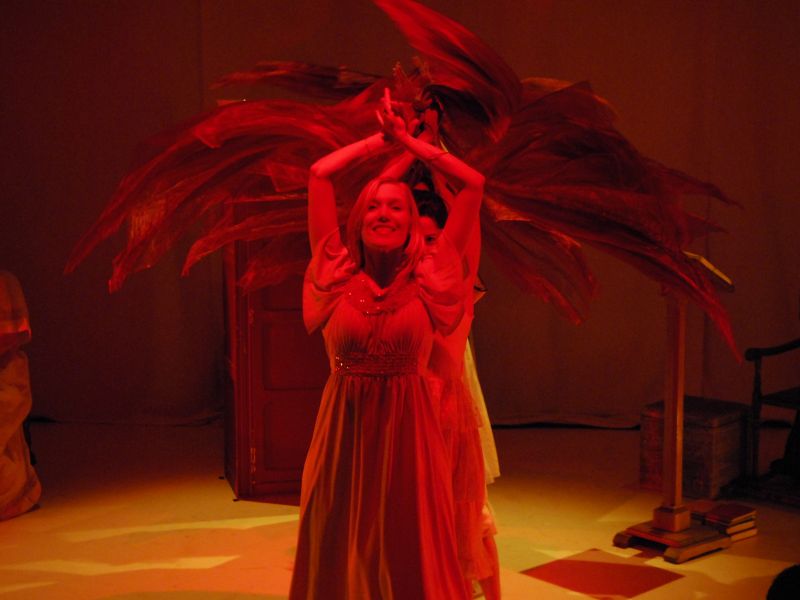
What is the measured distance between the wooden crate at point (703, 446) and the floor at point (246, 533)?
17 cm

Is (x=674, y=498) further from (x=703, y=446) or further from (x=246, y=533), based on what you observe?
(x=246, y=533)

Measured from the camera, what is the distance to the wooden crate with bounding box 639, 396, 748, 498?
5254 mm

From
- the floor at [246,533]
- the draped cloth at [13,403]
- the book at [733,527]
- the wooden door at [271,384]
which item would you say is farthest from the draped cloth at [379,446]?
the draped cloth at [13,403]

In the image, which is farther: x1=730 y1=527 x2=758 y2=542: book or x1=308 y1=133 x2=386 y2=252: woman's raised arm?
x1=730 y1=527 x2=758 y2=542: book

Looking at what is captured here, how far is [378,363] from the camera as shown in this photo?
287 centimetres

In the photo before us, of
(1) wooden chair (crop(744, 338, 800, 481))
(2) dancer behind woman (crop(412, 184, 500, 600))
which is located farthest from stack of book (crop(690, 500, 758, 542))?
(2) dancer behind woman (crop(412, 184, 500, 600))

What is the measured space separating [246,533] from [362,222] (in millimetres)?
2350

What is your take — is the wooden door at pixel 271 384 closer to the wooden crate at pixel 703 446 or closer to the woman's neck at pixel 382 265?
the wooden crate at pixel 703 446

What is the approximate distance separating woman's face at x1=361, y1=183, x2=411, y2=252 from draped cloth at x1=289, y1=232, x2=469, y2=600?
0.11 meters

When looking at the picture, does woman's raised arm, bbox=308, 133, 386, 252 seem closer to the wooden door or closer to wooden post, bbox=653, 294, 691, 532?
wooden post, bbox=653, 294, 691, 532

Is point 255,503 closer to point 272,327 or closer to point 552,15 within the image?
point 272,327

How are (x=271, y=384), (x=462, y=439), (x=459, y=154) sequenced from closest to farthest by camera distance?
(x=462, y=439)
(x=459, y=154)
(x=271, y=384)

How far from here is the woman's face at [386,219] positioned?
2818 millimetres

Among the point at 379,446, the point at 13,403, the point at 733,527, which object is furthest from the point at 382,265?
the point at 13,403
